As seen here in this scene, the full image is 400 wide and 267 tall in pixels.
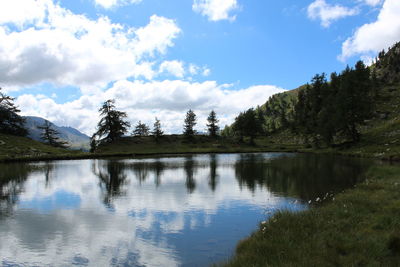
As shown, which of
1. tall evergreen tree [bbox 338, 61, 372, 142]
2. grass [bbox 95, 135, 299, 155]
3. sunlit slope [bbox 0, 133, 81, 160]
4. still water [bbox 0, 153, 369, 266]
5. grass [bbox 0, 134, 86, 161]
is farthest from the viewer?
grass [bbox 95, 135, 299, 155]

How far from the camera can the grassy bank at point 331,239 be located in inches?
386

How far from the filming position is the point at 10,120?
105 m

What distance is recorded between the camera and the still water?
13.6 m

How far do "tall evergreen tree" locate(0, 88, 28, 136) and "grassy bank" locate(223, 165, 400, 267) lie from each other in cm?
11170

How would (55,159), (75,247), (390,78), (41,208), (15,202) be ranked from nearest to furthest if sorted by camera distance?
(75,247), (41,208), (15,202), (55,159), (390,78)

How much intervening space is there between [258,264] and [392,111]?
114065 millimetres

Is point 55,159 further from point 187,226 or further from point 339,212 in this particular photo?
point 339,212

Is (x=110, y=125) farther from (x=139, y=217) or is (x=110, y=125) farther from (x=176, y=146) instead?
(x=139, y=217)

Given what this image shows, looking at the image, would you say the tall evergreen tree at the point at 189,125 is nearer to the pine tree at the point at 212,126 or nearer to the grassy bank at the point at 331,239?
the pine tree at the point at 212,126

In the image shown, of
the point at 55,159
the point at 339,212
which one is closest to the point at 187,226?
the point at 339,212

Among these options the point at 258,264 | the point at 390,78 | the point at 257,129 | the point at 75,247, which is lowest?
the point at 75,247

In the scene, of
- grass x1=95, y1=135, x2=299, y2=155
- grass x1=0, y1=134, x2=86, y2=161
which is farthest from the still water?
grass x1=95, y1=135, x2=299, y2=155

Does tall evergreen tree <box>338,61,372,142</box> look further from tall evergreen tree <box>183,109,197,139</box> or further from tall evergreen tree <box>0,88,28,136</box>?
tall evergreen tree <box>0,88,28,136</box>

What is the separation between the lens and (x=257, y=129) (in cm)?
12631
